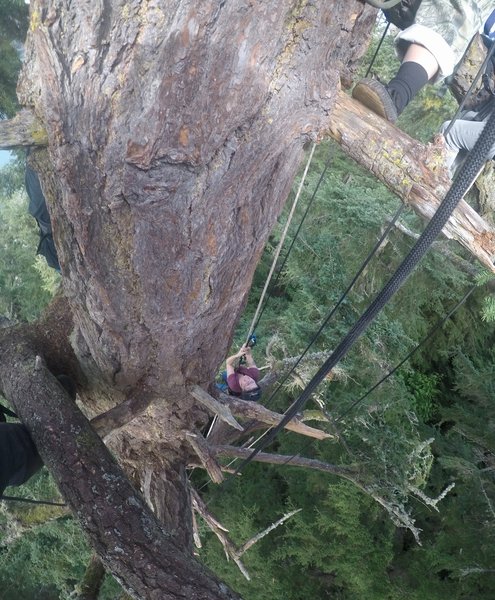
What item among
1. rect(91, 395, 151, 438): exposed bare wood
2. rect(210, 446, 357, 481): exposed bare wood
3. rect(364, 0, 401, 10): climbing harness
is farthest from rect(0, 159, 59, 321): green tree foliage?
rect(364, 0, 401, 10): climbing harness

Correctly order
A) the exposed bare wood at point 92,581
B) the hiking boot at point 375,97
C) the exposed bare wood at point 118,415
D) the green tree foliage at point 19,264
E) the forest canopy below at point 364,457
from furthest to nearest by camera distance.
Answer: the green tree foliage at point 19,264 < the forest canopy below at point 364,457 < the exposed bare wood at point 92,581 < the exposed bare wood at point 118,415 < the hiking boot at point 375,97

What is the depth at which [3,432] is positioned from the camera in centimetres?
238

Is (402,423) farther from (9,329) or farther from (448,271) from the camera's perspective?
(9,329)

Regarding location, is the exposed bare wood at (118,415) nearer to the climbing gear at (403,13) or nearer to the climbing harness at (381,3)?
the climbing harness at (381,3)

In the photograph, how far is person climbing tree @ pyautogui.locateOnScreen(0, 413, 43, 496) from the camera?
235 centimetres

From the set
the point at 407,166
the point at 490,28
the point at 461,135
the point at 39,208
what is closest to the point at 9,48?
the point at 39,208

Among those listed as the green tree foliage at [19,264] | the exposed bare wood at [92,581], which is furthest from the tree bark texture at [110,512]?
the green tree foliage at [19,264]

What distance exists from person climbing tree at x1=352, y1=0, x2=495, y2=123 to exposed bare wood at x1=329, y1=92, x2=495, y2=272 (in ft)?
1.37

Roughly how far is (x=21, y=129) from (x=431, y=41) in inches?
73.2

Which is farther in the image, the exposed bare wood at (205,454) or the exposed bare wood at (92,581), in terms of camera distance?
the exposed bare wood at (92,581)

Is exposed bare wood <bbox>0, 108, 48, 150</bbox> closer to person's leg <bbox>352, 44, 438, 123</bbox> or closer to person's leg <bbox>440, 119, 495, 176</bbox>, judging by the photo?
person's leg <bbox>352, 44, 438, 123</bbox>

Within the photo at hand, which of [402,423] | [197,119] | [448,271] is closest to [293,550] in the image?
[402,423]

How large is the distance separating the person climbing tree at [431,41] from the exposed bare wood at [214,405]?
5.66 ft

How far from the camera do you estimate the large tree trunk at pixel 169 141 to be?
1678 millimetres
